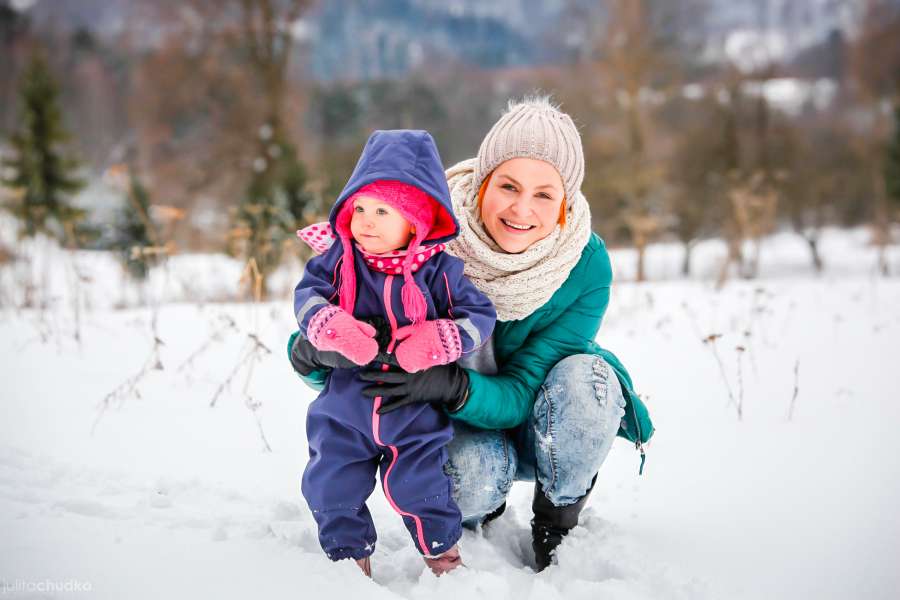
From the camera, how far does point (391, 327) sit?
4.60ft

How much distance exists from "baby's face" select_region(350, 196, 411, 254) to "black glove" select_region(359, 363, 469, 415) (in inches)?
12.0

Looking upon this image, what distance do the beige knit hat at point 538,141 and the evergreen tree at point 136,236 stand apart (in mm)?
1799

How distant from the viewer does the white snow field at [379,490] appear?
4.33ft

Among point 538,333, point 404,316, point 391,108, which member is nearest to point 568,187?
point 538,333

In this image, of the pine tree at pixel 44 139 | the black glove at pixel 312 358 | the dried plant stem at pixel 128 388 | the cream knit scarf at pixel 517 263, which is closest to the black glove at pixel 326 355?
the black glove at pixel 312 358

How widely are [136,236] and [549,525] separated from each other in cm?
699

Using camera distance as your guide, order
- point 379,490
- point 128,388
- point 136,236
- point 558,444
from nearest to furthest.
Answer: point 558,444, point 379,490, point 128,388, point 136,236

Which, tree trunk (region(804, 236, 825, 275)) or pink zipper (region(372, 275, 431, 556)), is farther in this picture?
tree trunk (region(804, 236, 825, 275))

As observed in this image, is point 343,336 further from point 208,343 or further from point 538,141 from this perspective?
point 208,343

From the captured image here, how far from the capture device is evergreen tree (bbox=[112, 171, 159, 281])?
10.6ft

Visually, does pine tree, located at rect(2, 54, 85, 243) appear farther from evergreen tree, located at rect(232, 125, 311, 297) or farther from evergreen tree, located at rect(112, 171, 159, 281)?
evergreen tree, located at rect(232, 125, 311, 297)

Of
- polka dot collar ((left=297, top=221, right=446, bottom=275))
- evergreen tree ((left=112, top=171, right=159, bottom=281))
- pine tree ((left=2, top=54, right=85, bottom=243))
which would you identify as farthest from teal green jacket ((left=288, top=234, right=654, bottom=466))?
pine tree ((left=2, top=54, right=85, bottom=243))

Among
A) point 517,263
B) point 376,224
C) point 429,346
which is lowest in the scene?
point 429,346

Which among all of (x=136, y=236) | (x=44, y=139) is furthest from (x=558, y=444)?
(x=44, y=139)
